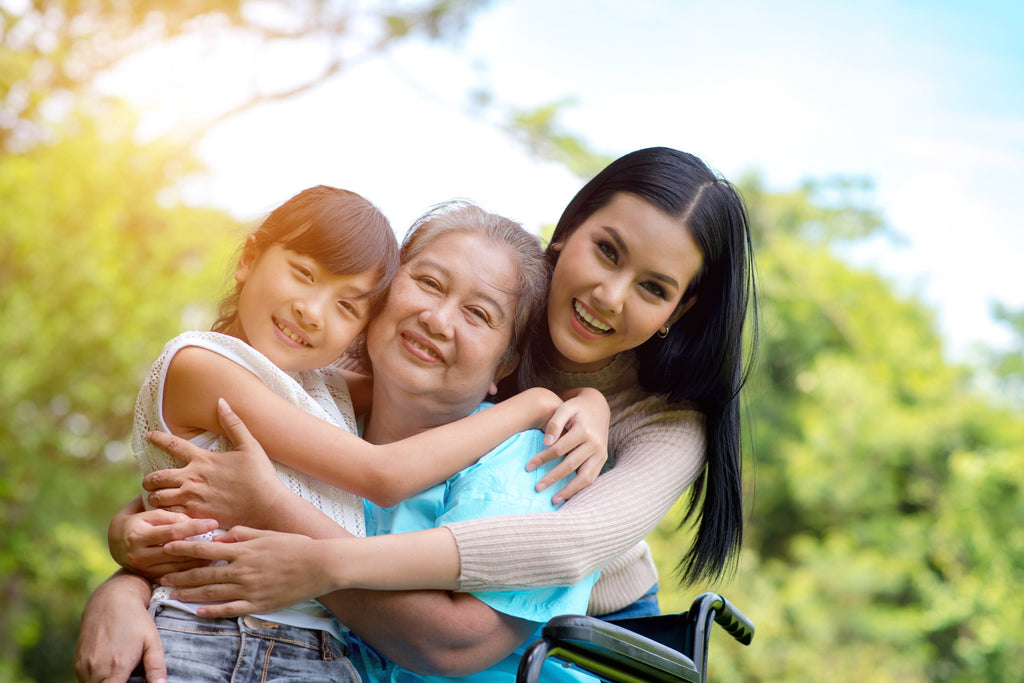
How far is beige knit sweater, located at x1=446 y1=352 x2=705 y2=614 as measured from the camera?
1280 mm

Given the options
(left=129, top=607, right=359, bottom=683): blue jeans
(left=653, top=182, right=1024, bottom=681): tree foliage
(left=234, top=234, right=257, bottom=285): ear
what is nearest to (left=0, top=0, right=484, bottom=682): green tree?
(left=234, top=234, right=257, bottom=285): ear

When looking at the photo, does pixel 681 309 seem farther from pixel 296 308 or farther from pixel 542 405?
pixel 296 308

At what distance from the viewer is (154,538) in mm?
1315

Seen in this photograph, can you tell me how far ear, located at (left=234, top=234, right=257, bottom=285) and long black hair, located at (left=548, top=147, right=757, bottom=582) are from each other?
563 millimetres

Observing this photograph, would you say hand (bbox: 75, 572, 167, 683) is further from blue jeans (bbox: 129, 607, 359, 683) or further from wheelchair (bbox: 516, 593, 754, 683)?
wheelchair (bbox: 516, 593, 754, 683)

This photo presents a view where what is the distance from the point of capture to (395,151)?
7.29 meters

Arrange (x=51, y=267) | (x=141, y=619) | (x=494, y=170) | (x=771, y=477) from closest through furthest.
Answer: (x=141, y=619), (x=51, y=267), (x=494, y=170), (x=771, y=477)

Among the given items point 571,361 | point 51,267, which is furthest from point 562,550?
point 51,267

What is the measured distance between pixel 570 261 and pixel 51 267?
357cm

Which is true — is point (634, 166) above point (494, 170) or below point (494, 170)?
above

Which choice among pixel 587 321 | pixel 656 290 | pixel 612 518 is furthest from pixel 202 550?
pixel 656 290

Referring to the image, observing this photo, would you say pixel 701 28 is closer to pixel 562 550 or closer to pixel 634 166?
pixel 634 166

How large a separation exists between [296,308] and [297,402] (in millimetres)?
146

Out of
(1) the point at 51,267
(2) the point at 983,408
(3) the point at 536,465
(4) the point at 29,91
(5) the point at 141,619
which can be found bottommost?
(2) the point at 983,408
